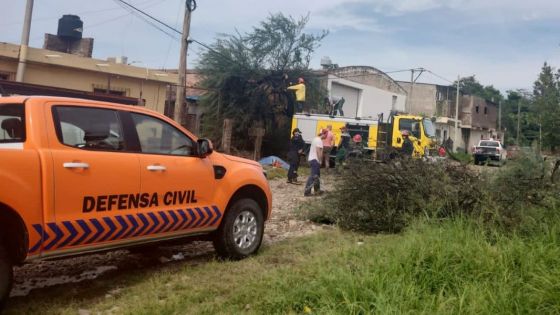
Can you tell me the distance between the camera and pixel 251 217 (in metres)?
6.55

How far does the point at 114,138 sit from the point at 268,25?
1864cm

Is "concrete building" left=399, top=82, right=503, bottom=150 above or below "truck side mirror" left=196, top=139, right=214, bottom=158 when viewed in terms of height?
above

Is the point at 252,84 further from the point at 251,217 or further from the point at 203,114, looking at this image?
the point at 251,217

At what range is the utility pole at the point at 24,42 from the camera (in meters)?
16.6

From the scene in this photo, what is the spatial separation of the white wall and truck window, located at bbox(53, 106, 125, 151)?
24.4 meters

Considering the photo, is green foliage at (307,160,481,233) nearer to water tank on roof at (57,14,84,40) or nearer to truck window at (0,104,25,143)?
truck window at (0,104,25,143)

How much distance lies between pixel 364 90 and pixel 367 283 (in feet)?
102

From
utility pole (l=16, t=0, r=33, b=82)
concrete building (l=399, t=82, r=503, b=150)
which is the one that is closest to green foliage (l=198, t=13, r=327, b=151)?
utility pole (l=16, t=0, r=33, b=82)

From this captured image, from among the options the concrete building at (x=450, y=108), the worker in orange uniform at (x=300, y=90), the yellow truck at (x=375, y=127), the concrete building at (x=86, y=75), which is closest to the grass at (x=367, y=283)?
the concrete building at (x=86, y=75)

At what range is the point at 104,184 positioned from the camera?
190 inches

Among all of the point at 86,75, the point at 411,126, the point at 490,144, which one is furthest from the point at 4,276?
the point at 490,144

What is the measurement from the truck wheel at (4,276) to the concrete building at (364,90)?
25.4m

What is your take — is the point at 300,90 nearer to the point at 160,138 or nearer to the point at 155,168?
the point at 160,138

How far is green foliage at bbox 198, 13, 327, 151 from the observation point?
22625 millimetres
